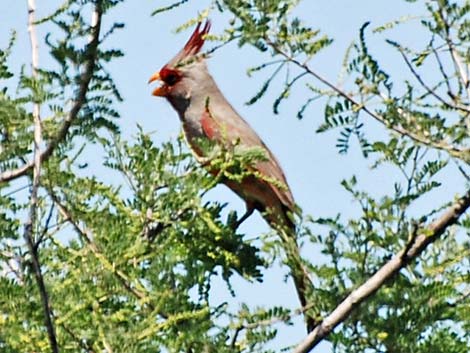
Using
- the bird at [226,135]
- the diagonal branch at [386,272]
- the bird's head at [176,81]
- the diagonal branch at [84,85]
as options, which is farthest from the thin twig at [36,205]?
the bird's head at [176,81]

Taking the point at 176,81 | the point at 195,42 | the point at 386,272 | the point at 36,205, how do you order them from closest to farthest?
the point at 36,205 < the point at 386,272 < the point at 195,42 < the point at 176,81

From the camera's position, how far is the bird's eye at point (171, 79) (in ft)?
17.5

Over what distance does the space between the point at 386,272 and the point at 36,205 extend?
0.78 meters

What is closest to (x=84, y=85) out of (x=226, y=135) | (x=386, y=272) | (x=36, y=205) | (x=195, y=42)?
(x=36, y=205)

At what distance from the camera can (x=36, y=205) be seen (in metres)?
2.56

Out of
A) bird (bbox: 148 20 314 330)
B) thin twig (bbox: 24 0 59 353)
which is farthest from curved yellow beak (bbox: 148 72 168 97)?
thin twig (bbox: 24 0 59 353)

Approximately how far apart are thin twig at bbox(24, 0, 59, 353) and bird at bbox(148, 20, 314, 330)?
1.24ft

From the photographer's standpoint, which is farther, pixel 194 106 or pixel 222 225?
pixel 194 106

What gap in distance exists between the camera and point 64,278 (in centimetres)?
290

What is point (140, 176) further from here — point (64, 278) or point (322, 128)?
point (322, 128)

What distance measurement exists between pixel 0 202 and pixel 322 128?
90 centimetres

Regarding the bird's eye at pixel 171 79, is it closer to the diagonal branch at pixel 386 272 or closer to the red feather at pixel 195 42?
the red feather at pixel 195 42

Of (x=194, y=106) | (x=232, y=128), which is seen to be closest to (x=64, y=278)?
(x=232, y=128)

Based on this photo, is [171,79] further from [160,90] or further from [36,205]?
[36,205]
